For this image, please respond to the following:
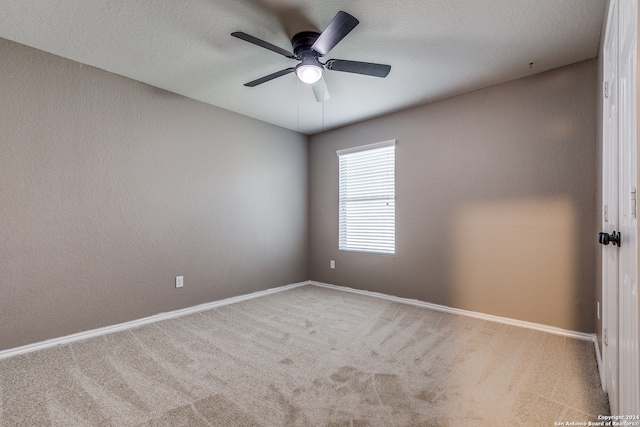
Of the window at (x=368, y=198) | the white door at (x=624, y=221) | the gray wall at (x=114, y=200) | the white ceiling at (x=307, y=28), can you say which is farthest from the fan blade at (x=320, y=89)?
the white door at (x=624, y=221)

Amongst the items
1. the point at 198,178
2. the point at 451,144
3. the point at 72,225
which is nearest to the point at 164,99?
the point at 198,178

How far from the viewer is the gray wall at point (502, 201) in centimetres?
273

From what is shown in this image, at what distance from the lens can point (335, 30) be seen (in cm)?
191

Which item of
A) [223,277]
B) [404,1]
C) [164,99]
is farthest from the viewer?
[223,277]

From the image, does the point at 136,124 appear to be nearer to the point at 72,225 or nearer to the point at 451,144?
the point at 72,225

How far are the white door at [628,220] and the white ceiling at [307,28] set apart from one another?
42.0 inches

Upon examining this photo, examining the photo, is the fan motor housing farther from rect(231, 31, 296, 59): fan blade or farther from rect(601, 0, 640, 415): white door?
rect(601, 0, 640, 415): white door

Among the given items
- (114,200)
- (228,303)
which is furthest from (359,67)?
(228,303)

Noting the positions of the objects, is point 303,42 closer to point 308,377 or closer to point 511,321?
point 308,377

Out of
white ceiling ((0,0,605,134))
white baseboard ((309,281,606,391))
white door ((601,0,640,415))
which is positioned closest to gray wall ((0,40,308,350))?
white ceiling ((0,0,605,134))

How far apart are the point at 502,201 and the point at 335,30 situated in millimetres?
2420

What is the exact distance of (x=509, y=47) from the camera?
8.23 ft

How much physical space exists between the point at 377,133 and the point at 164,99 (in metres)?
2.69

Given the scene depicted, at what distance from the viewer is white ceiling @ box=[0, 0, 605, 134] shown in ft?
6.75
